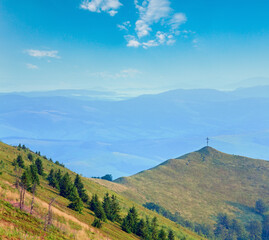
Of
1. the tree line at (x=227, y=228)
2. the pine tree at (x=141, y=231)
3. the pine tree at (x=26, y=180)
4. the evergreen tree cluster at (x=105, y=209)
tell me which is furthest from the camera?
the tree line at (x=227, y=228)

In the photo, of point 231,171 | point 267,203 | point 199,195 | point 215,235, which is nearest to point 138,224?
point 215,235

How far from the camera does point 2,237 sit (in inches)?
500

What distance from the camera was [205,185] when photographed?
461 ft

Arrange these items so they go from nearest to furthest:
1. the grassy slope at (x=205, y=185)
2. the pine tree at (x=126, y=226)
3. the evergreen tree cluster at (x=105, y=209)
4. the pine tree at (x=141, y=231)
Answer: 1. the evergreen tree cluster at (x=105, y=209)
2. the pine tree at (x=126, y=226)
3. the pine tree at (x=141, y=231)
4. the grassy slope at (x=205, y=185)

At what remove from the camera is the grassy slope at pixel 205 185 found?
113 metres

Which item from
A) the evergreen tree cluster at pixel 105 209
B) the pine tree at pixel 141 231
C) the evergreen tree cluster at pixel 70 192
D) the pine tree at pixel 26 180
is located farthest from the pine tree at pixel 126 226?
the pine tree at pixel 26 180

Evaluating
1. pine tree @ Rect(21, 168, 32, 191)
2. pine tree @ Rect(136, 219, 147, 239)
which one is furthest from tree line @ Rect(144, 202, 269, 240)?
pine tree @ Rect(21, 168, 32, 191)

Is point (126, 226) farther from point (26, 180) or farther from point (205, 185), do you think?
point (205, 185)

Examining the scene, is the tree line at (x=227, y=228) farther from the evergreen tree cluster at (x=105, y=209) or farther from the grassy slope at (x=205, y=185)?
the evergreen tree cluster at (x=105, y=209)

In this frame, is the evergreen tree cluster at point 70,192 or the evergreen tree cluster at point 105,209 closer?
the evergreen tree cluster at point 70,192

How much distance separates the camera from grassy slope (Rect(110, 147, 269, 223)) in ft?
371

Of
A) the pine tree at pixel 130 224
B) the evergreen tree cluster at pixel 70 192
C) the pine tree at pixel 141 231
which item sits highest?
the evergreen tree cluster at pixel 70 192

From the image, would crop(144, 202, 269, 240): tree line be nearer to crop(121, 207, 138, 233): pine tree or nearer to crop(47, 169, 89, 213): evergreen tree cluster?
crop(121, 207, 138, 233): pine tree

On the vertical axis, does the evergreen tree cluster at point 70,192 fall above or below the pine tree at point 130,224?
above
